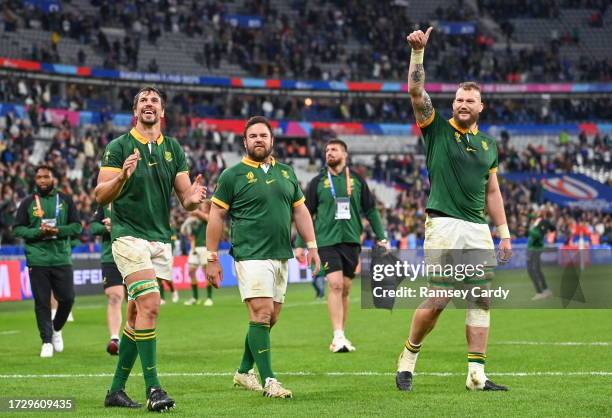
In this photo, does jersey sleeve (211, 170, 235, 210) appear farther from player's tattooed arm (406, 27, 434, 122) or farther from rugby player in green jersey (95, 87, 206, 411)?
player's tattooed arm (406, 27, 434, 122)

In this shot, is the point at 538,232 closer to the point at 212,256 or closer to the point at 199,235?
the point at 199,235

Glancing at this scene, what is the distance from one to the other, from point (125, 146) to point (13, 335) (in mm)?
9723

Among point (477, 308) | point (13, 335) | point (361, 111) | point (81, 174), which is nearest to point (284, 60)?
point (361, 111)

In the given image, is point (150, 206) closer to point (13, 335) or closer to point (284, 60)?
point (13, 335)

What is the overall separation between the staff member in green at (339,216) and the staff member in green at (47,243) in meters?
3.18

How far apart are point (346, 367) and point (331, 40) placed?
2178 inches

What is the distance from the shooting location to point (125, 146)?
932cm

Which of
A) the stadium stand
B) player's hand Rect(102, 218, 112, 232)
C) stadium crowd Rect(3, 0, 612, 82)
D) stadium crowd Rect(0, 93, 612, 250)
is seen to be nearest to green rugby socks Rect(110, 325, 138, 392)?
player's hand Rect(102, 218, 112, 232)

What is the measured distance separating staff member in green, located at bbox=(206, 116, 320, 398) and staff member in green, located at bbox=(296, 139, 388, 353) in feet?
15.8

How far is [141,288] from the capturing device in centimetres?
915

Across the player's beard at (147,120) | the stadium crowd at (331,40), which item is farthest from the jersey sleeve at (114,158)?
the stadium crowd at (331,40)

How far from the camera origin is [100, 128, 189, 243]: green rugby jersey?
9.29 metres

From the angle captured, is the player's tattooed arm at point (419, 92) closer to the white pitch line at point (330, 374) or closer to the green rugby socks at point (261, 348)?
the green rugby socks at point (261, 348)

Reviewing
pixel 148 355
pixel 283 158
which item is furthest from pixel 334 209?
pixel 283 158
